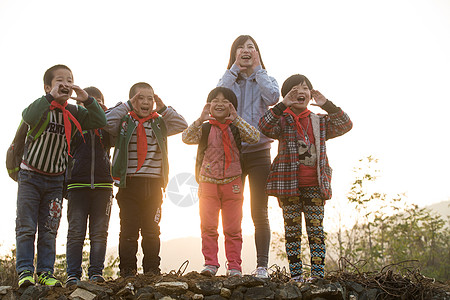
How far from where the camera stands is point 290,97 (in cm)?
435

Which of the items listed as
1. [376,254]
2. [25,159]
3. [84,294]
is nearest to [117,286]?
[84,294]

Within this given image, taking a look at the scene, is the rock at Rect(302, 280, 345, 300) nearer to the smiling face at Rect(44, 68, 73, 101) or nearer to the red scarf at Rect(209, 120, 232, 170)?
the red scarf at Rect(209, 120, 232, 170)

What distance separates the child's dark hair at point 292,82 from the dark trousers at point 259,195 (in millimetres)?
682

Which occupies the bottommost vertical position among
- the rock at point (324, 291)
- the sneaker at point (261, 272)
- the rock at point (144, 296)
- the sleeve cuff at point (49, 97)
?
the rock at point (324, 291)

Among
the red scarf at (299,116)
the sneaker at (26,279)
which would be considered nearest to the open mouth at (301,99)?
the red scarf at (299,116)

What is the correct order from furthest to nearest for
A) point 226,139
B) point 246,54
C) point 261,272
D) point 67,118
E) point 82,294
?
point 246,54 → point 226,139 → point 261,272 → point 67,118 → point 82,294

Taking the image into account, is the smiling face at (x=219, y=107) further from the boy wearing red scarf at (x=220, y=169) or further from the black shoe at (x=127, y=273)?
the black shoe at (x=127, y=273)

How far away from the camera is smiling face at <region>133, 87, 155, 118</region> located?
4.48 m

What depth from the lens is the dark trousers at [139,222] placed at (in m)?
4.09

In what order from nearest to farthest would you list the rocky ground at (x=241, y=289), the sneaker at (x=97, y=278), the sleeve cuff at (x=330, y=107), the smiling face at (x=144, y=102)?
the rocky ground at (x=241, y=289) < the sneaker at (x=97, y=278) < the sleeve cuff at (x=330, y=107) < the smiling face at (x=144, y=102)

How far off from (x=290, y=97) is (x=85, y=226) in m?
2.42

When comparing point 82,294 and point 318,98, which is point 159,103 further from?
point 82,294

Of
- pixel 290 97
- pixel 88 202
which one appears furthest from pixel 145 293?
pixel 290 97

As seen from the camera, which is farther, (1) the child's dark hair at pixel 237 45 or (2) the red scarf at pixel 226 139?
(1) the child's dark hair at pixel 237 45
